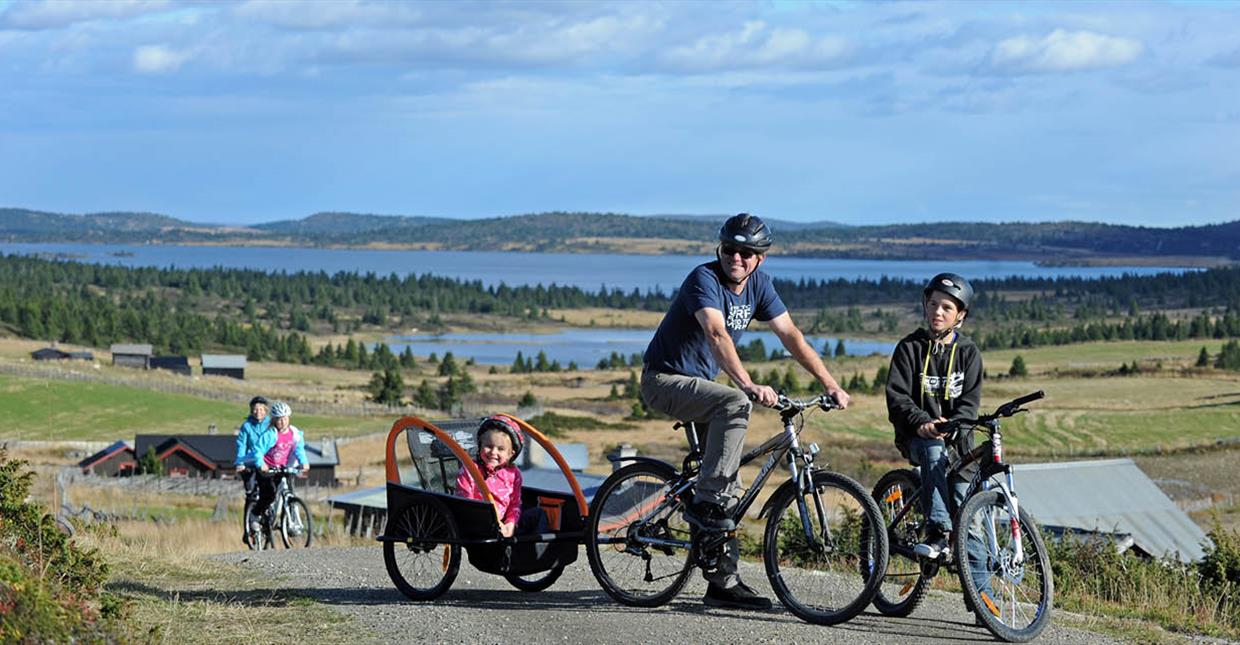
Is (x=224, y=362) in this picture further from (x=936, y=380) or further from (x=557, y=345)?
(x=936, y=380)

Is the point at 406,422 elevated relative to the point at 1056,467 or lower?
elevated

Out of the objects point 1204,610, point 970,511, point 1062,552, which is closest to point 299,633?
point 970,511

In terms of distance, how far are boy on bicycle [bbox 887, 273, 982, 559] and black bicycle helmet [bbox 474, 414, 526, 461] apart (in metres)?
2.59

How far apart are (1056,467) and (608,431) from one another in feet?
149

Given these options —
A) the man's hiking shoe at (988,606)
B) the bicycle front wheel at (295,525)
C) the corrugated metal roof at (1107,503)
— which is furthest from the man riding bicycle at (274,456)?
the corrugated metal roof at (1107,503)

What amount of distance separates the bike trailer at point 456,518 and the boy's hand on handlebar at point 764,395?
1.70m

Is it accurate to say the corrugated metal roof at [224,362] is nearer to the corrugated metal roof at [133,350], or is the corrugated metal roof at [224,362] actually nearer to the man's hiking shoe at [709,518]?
the corrugated metal roof at [133,350]

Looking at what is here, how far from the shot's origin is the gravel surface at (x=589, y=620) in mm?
8633

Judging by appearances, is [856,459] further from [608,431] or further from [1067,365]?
[1067,365]

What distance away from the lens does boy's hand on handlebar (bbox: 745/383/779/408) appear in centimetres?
842

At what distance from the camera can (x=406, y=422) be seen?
33.8ft

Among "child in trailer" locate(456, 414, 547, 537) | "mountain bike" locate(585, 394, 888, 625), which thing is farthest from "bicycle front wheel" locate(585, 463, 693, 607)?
"child in trailer" locate(456, 414, 547, 537)

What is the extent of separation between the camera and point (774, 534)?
901 centimetres

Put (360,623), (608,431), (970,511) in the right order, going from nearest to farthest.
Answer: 1. (970,511)
2. (360,623)
3. (608,431)
